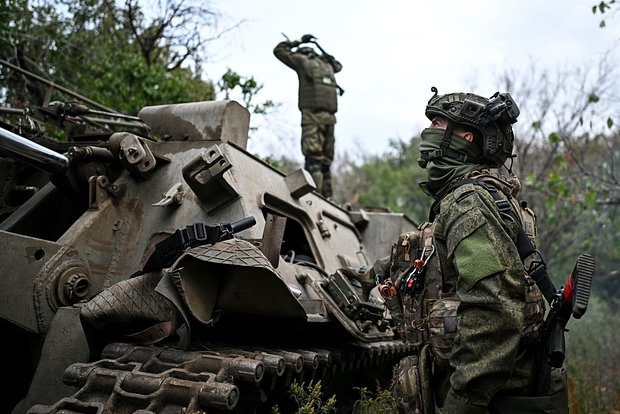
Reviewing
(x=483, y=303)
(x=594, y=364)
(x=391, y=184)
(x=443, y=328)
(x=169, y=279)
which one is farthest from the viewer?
(x=391, y=184)

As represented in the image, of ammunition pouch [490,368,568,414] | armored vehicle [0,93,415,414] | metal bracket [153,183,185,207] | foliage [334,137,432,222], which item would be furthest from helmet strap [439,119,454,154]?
foliage [334,137,432,222]

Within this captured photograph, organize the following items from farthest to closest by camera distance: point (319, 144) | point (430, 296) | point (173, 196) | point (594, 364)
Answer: point (594, 364), point (319, 144), point (173, 196), point (430, 296)

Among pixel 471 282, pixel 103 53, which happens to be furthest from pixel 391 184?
pixel 471 282

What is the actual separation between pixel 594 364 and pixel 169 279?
7.96 m

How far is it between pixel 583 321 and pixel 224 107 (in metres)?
13.2

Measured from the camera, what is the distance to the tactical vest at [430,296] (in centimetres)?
306

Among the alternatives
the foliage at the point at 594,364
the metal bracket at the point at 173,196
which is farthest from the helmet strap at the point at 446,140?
the foliage at the point at 594,364

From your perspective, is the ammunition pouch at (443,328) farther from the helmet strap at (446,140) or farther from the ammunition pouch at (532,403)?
the helmet strap at (446,140)

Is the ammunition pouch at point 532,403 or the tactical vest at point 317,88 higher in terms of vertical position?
the tactical vest at point 317,88

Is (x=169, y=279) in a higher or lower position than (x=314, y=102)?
lower

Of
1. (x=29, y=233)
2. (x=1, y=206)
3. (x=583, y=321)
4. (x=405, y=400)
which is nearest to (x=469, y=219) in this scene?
(x=405, y=400)

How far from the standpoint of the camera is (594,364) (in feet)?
31.8

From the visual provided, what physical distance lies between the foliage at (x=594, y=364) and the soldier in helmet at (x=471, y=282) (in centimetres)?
306

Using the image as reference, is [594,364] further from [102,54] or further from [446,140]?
[102,54]
